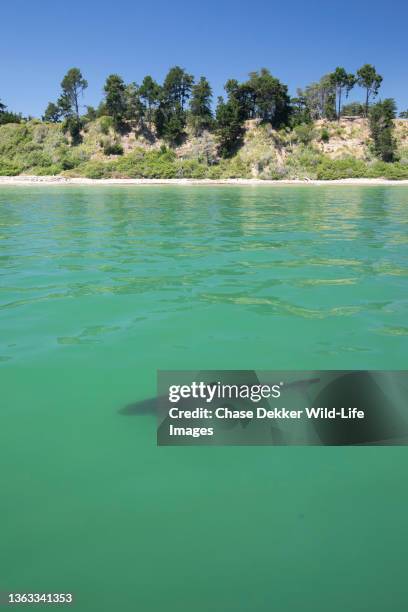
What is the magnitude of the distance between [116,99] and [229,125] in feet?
58.0

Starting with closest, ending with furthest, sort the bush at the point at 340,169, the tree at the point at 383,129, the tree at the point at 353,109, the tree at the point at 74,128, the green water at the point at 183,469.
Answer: the green water at the point at 183,469 → the bush at the point at 340,169 → the tree at the point at 383,129 → the tree at the point at 74,128 → the tree at the point at 353,109

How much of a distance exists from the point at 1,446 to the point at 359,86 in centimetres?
7671

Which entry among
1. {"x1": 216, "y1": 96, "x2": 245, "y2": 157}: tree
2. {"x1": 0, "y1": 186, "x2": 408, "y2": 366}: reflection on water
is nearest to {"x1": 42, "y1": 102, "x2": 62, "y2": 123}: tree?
{"x1": 216, "y1": 96, "x2": 245, "y2": 157}: tree

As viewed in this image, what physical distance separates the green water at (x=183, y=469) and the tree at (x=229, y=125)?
188 ft

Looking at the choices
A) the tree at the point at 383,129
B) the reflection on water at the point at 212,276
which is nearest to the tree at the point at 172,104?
the tree at the point at 383,129

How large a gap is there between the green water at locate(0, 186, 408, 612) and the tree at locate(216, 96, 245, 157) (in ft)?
188

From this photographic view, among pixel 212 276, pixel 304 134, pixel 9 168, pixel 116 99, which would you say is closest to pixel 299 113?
pixel 304 134

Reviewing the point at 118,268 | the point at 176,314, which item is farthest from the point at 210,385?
the point at 118,268

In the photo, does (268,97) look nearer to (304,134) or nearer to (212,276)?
(304,134)

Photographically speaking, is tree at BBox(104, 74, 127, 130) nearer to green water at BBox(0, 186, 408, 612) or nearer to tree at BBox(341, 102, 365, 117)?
tree at BBox(341, 102, 365, 117)

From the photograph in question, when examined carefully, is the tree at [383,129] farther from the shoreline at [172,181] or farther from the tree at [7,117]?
the tree at [7,117]

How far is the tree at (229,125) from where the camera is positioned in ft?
193

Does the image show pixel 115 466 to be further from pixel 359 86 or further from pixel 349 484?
pixel 359 86

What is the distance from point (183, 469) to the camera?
2559mm
